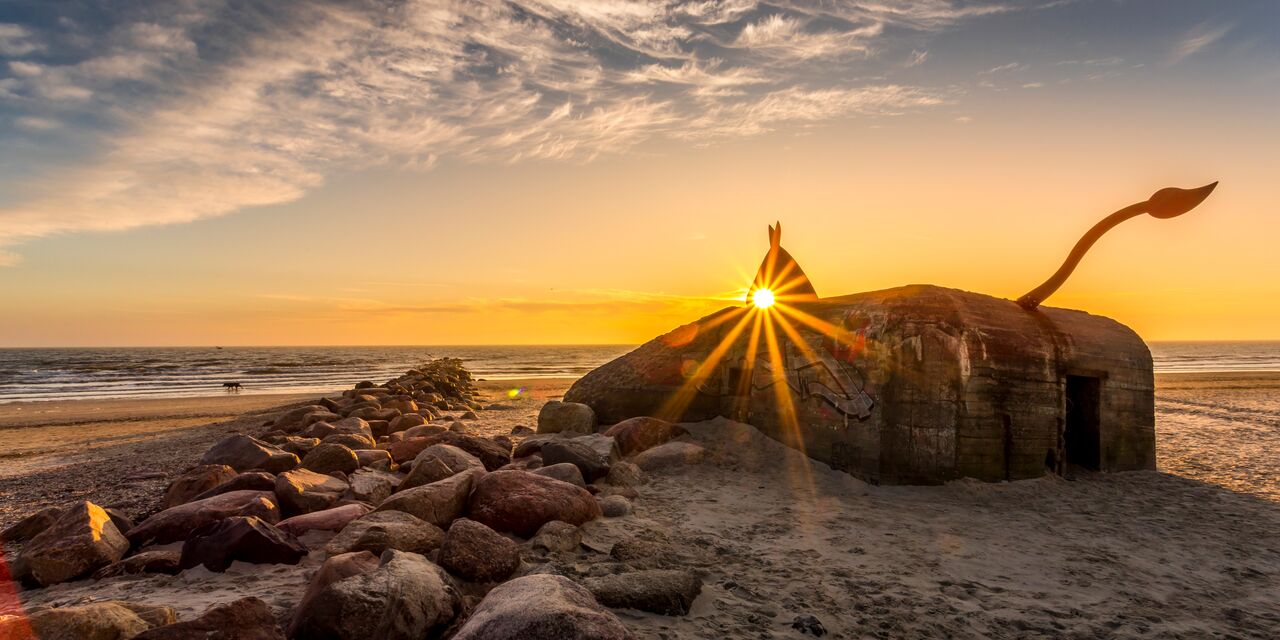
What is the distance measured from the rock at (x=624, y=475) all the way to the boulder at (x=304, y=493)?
315 cm

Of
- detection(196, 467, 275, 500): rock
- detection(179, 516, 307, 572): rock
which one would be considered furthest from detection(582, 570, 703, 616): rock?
detection(196, 467, 275, 500): rock

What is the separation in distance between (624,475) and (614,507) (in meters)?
1.42

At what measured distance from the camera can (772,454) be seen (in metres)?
9.76

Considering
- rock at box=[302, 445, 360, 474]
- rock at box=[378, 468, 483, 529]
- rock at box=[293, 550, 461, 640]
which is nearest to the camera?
rock at box=[293, 550, 461, 640]

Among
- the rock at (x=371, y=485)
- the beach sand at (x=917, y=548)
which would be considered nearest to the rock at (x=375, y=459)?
the rock at (x=371, y=485)

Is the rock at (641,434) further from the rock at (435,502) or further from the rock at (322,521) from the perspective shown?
the rock at (322,521)

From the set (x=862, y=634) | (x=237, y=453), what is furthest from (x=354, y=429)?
(x=862, y=634)

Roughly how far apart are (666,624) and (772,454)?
5.81 metres

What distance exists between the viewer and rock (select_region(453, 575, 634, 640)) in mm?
3252

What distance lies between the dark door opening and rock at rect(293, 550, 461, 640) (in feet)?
29.6

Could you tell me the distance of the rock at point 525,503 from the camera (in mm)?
5824

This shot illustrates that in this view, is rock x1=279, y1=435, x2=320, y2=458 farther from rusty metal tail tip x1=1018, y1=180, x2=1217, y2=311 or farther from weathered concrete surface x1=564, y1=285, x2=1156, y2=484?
rusty metal tail tip x1=1018, y1=180, x2=1217, y2=311

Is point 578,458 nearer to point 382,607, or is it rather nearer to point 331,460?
point 331,460

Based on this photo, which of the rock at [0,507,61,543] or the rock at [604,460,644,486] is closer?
the rock at [0,507,61,543]
